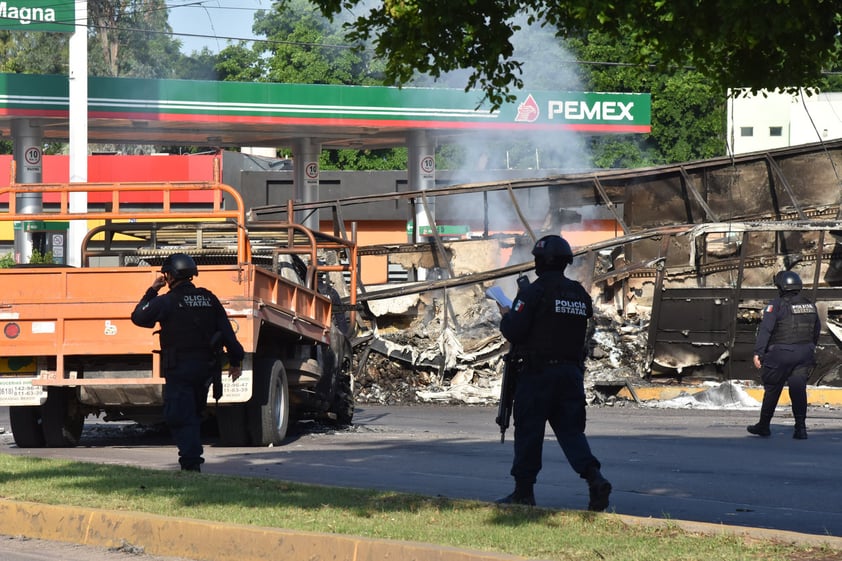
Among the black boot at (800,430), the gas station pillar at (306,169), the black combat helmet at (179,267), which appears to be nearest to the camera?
the black combat helmet at (179,267)

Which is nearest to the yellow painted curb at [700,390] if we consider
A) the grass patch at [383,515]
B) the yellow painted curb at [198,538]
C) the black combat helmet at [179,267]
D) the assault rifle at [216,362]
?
the assault rifle at [216,362]

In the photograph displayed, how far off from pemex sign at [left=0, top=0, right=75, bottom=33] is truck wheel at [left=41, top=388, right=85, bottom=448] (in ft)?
54.6

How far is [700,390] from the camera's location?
17750 millimetres

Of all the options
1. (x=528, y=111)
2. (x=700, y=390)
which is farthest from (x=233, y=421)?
(x=528, y=111)

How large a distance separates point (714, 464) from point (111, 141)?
27766mm

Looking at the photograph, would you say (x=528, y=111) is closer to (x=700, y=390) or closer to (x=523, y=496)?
(x=700, y=390)

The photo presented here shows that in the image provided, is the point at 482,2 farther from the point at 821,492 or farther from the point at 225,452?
the point at 225,452

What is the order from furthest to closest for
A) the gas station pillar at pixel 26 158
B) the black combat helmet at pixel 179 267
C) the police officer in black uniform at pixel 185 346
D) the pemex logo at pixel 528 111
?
the pemex logo at pixel 528 111, the gas station pillar at pixel 26 158, the black combat helmet at pixel 179 267, the police officer in black uniform at pixel 185 346

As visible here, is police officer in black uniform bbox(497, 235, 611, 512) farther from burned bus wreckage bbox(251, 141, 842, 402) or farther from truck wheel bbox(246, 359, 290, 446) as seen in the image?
burned bus wreckage bbox(251, 141, 842, 402)

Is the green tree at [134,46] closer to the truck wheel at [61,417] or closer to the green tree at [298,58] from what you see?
the green tree at [298,58]

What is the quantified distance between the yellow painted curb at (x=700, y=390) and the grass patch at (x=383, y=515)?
1048cm

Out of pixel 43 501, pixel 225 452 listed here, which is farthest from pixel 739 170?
pixel 43 501

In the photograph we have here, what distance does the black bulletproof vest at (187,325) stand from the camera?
902 cm

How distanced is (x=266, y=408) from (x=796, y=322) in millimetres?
5693
